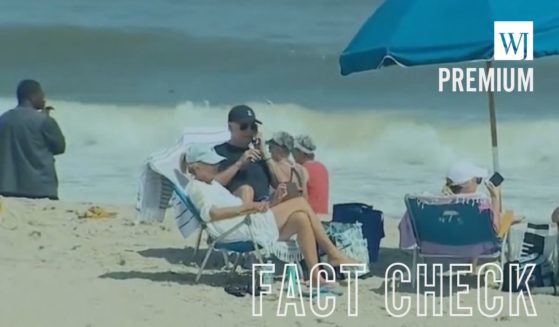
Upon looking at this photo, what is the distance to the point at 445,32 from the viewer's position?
7.26 metres

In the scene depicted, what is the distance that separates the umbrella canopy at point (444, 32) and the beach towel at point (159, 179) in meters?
1.10

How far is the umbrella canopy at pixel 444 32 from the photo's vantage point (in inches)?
281

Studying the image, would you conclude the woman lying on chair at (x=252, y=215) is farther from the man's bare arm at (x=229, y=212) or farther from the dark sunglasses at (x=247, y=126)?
the dark sunglasses at (x=247, y=126)

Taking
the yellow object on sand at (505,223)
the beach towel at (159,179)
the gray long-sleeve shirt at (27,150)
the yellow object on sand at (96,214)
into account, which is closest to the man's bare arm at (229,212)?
the beach towel at (159,179)

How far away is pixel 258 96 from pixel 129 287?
11701 millimetres

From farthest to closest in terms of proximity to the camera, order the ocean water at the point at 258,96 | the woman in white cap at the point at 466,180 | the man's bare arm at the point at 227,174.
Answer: the ocean water at the point at 258,96, the man's bare arm at the point at 227,174, the woman in white cap at the point at 466,180

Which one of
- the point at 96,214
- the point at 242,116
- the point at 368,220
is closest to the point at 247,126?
the point at 242,116

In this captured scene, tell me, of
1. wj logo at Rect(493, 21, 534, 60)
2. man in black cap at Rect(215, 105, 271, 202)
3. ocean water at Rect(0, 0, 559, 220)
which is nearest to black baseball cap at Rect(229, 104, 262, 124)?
man in black cap at Rect(215, 105, 271, 202)

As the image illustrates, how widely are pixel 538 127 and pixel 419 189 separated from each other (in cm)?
413

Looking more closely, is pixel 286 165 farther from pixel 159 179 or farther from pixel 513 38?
pixel 513 38

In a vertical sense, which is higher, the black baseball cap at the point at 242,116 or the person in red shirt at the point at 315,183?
the black baseball cap at the point at 242,116

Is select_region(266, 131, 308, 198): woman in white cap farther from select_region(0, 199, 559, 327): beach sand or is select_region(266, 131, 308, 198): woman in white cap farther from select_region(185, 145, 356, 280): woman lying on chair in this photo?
select_region(0, 199, 559, 327): beach sand

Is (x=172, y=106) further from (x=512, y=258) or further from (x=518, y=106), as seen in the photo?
(x=512, y=258)

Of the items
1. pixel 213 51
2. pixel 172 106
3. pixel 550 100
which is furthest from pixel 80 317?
pixel 213 51
